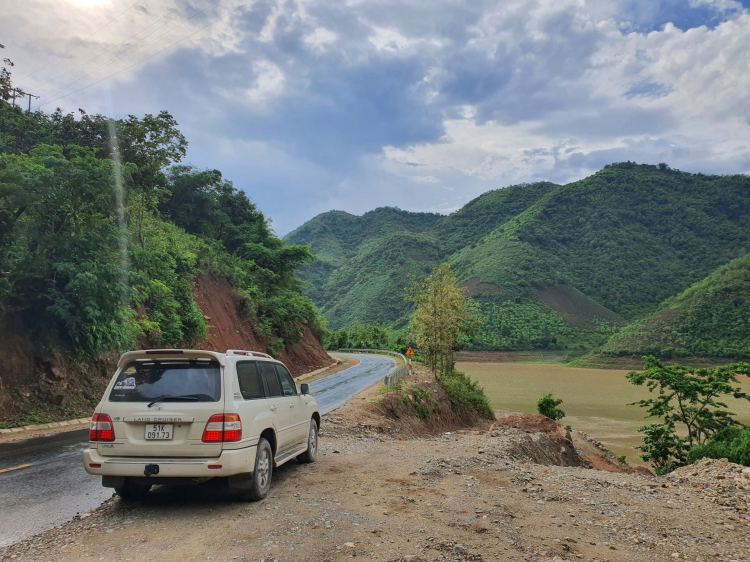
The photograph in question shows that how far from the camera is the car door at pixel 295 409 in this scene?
7.35m

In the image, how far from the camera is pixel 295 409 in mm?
7496

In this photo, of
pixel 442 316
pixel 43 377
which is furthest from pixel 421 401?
pixel 43 377

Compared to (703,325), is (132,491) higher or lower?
higher

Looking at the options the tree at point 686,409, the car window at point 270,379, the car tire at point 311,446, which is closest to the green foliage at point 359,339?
the tree at point 686,409

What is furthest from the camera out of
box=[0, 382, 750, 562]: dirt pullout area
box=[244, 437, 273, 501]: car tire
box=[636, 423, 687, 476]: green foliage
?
box=[636, 423, 687, 476]: green foliage

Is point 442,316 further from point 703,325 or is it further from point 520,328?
point 520,328

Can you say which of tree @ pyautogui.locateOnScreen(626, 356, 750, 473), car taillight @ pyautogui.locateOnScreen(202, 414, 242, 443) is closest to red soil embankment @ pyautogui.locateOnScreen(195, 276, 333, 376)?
car taillight @ pyautogui.locateOnScreen(202, 414, 242, 443)

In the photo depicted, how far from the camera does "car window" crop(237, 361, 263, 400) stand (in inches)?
239

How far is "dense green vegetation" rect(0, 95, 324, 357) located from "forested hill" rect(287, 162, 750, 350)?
60.8 meters

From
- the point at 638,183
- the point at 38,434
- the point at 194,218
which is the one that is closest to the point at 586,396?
the point at 194,218

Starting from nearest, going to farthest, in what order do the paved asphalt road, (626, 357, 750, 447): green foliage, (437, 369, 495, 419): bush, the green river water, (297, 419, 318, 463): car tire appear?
the paved asphalt road → (297, 419, 318, 463): car tire → (626, 357, 750, 447): green foliage → (437, 369, 495, 419): bush → the green river water

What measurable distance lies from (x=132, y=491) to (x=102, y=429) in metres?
0.99

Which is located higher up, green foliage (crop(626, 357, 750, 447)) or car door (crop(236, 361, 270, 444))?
car door (crop(236, 361, 270, 444))

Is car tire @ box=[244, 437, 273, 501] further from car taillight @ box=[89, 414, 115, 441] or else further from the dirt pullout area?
car taillight @ box=[89, 414, 115, 441]
